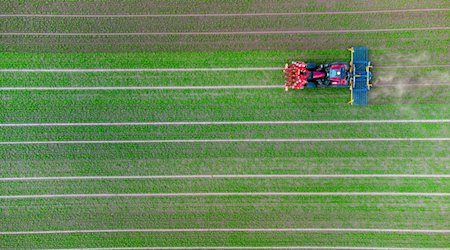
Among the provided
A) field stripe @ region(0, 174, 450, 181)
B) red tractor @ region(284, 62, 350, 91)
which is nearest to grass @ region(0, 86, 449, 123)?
red tractor @ region(284, 62, 350, 91)

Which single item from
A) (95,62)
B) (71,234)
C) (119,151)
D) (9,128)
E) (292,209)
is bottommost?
(71,234)

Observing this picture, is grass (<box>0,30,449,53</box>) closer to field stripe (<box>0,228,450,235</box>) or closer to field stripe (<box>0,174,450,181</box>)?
field stripe (<box>0,174,450,181</box>)

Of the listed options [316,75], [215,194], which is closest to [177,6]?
[316,75]

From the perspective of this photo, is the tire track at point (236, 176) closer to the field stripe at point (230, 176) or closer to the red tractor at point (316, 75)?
the field stripe at point (230, 176)

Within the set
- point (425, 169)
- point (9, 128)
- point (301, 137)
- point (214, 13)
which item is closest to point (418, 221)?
point (425, 169)

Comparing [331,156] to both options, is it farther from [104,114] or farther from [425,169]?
[104,114]

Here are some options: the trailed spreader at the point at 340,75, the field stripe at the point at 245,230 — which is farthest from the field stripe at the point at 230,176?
the trailed spreader at the point at 340,75
